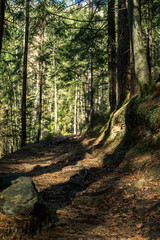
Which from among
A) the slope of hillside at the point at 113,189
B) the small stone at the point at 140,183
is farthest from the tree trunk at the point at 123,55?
the small stone at the point at 140,183

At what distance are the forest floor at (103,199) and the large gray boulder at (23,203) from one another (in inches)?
5.5

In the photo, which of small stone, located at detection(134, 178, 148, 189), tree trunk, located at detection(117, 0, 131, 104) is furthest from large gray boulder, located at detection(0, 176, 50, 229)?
tree trunk, located at detection(117, 0, 131, 104)

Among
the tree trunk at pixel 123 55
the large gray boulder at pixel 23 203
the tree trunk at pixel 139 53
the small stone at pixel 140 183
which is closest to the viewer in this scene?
the large gray boulder at pixel 23 203

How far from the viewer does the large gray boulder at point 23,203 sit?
2.82m

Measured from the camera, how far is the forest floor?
2.83 metres

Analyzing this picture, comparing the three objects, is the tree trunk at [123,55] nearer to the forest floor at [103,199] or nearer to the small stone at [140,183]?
the forest floor at [103,199]

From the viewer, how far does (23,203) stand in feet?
9.41

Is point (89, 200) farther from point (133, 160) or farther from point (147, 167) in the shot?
point (133, 160)

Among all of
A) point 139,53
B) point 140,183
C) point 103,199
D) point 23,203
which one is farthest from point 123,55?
point 23,203

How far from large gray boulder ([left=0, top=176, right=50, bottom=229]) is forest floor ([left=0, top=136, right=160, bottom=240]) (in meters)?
0.14

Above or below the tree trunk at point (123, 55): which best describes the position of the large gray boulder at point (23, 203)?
below

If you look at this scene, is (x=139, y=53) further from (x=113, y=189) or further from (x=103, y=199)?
(x=103, y=199)

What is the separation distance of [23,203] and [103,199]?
1.95 m

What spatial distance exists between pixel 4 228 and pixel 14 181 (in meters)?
0.81
